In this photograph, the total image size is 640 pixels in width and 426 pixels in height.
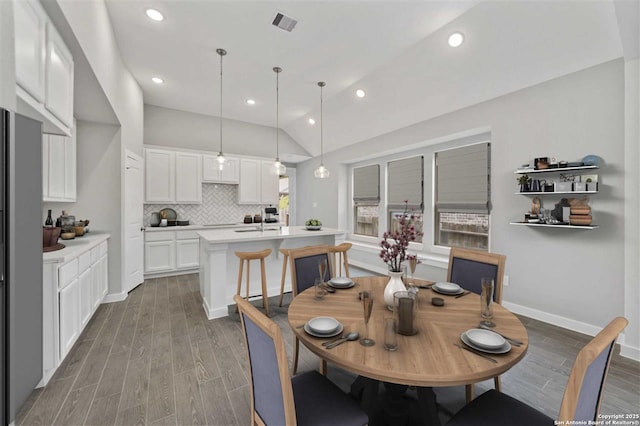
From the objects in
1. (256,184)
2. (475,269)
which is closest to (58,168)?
(256,184)

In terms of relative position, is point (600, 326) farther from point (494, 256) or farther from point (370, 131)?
point (370, 131)

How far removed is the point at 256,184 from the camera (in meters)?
6.22

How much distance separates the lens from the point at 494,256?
6.90 feet

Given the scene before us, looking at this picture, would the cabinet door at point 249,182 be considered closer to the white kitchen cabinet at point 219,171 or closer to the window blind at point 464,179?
the white kitchen cabinet at point 219,171

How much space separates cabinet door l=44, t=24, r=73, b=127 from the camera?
72.9 inches

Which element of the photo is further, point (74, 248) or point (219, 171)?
point (219, 171)

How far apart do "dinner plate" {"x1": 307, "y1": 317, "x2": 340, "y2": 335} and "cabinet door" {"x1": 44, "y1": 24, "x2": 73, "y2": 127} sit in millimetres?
2301

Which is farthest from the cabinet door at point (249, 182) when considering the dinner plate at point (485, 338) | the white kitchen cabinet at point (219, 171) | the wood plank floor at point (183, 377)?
the dinner plate at point (485, 338)

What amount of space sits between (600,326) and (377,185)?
372 cm

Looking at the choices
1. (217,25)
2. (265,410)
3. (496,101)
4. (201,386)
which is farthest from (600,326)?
(217,25)

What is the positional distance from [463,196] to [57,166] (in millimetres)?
5207

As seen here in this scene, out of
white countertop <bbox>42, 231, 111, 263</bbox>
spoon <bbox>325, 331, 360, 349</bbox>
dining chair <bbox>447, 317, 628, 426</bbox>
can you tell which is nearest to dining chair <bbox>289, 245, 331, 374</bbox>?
spoon <bbox>325, 331, 360, 349</bbox>

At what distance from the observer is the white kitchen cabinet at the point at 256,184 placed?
604cm

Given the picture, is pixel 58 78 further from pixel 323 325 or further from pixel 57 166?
pixel 323 325
